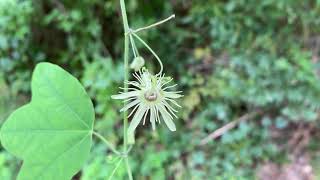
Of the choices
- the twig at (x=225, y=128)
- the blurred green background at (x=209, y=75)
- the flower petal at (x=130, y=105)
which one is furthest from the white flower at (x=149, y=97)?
the twig at (x=225, y=128)

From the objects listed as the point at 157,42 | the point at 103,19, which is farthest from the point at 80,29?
the point at 157,42

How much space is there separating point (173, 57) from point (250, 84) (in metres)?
0.36

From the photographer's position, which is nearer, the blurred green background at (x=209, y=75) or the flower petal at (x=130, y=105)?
the flower petal at (x=130, y=105)

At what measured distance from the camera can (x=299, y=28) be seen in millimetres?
2094

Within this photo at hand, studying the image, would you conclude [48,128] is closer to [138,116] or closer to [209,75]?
[138,116]

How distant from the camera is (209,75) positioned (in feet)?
7.11

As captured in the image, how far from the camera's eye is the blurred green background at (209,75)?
1.96m

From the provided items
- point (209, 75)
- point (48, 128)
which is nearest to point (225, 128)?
point (209, 75)

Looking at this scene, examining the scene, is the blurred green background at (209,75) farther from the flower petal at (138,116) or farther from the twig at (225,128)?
the flower petal at (138,116)

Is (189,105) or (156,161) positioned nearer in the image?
(156,161)

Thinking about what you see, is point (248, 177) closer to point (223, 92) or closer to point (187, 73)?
point (223, 92)

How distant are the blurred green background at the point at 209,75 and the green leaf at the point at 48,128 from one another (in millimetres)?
1074

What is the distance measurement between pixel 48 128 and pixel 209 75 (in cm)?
140

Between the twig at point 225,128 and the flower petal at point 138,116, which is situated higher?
the flower petal at point 138,116
